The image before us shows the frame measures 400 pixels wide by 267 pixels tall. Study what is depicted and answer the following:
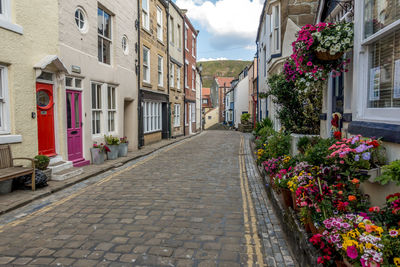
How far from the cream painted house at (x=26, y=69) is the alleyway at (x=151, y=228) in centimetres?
201

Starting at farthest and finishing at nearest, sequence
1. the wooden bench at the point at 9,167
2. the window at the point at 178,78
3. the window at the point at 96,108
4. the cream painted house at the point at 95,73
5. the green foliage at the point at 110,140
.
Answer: the window at the point at 178,78
the green foliage at the point at 110,140
the window at the point at 96,108
the cream painted house at the point at 95,73
the wooden bench at the point at 9,167

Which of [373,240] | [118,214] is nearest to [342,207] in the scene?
[373,240]

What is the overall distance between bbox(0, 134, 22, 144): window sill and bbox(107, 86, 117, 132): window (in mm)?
5034

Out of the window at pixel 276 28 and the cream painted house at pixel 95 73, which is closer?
the cream painted house at pixel 95 73

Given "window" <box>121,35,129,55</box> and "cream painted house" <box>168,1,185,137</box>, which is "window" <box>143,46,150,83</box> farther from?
"cream painted house" <box>168,1,185,137</box>

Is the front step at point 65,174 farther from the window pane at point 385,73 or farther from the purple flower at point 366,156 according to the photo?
the window pane at point 385,73

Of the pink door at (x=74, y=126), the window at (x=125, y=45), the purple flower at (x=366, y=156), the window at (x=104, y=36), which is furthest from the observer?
the window at (x=125, y=45)

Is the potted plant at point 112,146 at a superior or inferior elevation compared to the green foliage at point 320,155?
inferior

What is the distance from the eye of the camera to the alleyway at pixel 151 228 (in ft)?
12.4

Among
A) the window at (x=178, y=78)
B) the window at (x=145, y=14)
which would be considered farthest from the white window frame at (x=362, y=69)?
the window at (x=178, y=78)

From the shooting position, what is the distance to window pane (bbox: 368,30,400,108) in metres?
3.43

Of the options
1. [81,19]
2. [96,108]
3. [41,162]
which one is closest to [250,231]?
[41,162]

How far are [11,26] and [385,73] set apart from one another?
7.70m

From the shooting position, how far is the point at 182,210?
5.63 m
